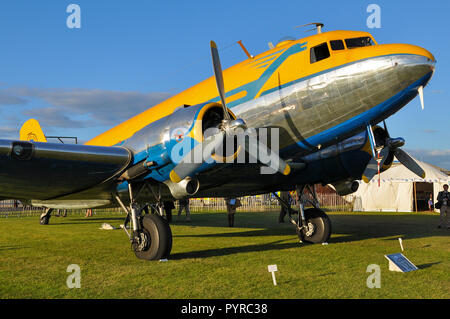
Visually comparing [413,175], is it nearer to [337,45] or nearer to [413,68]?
[337,45]

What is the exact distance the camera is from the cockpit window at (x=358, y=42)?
28.8 ft

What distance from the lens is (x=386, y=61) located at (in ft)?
25.6

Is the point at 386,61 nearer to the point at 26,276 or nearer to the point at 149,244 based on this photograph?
the point at 149,244

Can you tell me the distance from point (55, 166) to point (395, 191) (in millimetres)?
35707

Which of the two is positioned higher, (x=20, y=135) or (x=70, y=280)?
(x=20, y=135)

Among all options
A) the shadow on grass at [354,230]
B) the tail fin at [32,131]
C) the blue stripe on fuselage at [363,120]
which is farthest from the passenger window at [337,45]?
the tail fin at [32,131]

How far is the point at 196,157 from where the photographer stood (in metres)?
8.38

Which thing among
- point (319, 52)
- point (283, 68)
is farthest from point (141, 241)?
point (319, 52)

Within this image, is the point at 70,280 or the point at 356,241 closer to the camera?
the point at 70,280

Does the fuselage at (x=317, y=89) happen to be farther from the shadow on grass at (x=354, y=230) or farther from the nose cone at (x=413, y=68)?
the shadow on grass at (x=354, y=230)

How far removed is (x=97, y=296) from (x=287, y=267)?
4.03 metres

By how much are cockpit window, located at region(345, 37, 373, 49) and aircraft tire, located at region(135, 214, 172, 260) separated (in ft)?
19.3
